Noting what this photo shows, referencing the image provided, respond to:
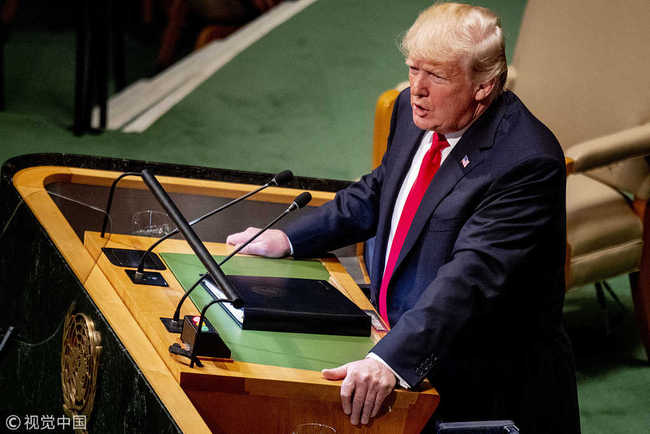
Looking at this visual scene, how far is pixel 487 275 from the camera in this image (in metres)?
1.76

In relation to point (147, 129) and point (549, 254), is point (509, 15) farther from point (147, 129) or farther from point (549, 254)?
point (549, 254)

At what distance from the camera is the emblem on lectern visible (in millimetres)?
1715

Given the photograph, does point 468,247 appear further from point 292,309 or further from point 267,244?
point 267,244

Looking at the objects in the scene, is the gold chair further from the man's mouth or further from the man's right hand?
the man's mouth

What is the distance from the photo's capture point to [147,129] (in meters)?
4.70

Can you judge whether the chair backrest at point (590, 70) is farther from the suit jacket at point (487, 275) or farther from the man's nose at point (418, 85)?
the man's nose at point (418, 85)

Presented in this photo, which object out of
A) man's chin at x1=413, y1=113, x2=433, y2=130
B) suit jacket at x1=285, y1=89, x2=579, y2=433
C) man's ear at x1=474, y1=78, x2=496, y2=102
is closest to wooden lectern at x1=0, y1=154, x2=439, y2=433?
suit jacket at x1=285, y1=89, x2=579, y2=433

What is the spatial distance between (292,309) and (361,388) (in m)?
0.27

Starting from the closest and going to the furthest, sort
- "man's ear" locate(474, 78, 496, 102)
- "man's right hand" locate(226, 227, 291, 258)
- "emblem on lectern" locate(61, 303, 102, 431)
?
"emblem on lectern" locate(61, 303, 102, 431), "man's ear" locate(474, 78, 496, 102), "man's right hand" locate(226, 227, 291, 258)

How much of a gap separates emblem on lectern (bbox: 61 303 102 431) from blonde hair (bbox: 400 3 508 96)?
2.70 ft

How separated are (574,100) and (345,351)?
2.07 m

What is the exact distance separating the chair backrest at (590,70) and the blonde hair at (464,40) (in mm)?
1517

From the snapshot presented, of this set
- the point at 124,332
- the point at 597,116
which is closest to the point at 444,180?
the point at 124,332

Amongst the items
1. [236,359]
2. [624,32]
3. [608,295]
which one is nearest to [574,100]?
[624,32]
